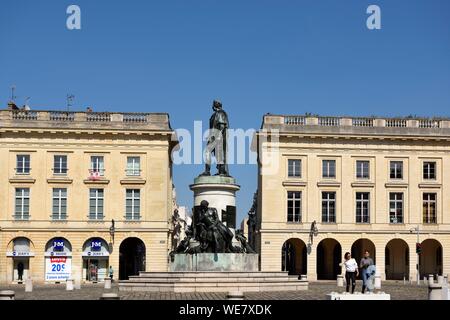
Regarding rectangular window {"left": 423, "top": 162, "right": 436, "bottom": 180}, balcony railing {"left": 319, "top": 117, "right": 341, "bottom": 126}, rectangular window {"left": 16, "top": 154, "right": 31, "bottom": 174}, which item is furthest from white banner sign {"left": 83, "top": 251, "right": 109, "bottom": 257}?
rectangular window {"left": 423, "top": 162, "right": 436, "bottom": 180}

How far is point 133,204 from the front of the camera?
68250 millimetres

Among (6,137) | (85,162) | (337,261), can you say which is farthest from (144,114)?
(337,261)

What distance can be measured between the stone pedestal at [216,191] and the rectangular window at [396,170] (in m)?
34.8

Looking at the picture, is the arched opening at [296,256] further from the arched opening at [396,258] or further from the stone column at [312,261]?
the arched opening at [396,258]

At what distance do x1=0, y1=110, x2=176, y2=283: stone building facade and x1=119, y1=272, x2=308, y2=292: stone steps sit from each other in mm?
30460

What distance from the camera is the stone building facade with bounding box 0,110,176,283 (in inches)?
2633

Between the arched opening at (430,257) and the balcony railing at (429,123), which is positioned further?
the arched opening at (430,257)

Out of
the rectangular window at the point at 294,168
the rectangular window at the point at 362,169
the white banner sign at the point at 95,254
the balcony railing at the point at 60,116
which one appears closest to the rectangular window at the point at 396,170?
the rectangular window at the point at 362,169

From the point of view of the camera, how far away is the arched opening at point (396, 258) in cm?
7256

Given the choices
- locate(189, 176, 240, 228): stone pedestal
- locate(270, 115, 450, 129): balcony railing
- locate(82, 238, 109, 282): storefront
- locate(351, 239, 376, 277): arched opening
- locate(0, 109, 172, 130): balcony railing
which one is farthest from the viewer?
locate(351, 239, 376, 277): arched opening

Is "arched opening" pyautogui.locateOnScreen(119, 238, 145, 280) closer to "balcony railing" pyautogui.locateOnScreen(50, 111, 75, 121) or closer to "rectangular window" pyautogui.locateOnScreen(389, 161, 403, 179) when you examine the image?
"balcony railing" pyautogui.locateOnScreen(50, 111, 75, 121)

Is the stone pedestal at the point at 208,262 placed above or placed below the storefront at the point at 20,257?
above

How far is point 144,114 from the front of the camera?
228ft
